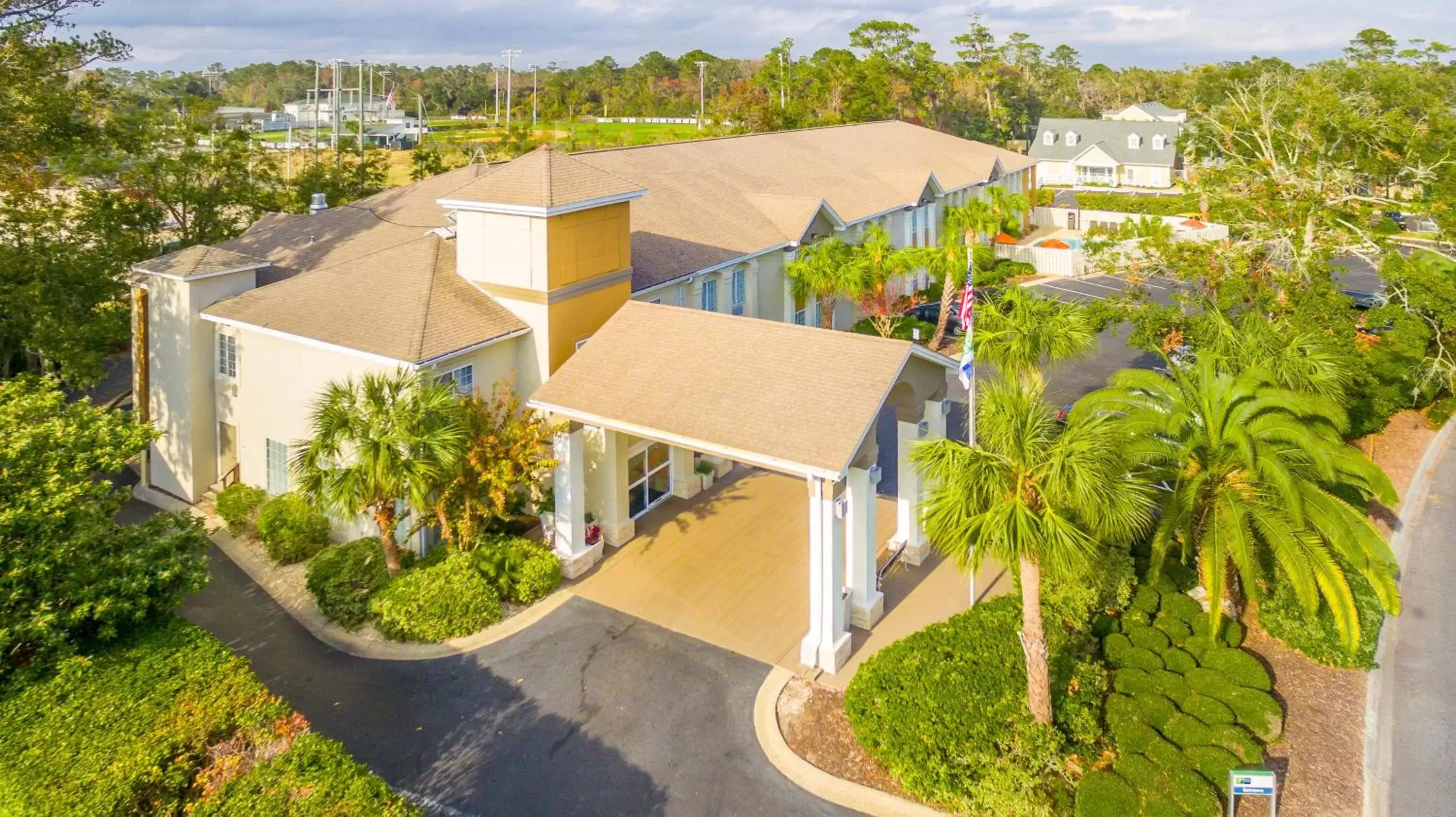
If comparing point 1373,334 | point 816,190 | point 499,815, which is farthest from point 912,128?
point 499,815

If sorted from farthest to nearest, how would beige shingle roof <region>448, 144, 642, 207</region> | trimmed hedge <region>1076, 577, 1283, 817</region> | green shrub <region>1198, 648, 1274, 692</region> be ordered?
beige shingle roof <region>448, 144, 642, 207</region>
green shrub <region>1198, 648, 1274, 692</region>
trimmed hedge <region>1076, 577, 1283, 817</region>

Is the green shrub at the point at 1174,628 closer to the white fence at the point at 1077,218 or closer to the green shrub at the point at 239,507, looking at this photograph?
the green shrub at the point at 239,507

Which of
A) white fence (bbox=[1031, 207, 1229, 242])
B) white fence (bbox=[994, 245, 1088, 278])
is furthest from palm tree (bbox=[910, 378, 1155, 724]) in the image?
Answer: white fence (bbox=[1031, 207, 1229, 242])

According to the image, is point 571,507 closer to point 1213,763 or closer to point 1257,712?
point 1213,763

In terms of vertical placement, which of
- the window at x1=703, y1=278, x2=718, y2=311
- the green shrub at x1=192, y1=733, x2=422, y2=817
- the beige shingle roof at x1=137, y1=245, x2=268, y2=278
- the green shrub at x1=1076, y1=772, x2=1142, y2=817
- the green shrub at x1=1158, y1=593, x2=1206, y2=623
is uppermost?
the beige shingle roof at x1=137, y1=245, x2=268, y2=278

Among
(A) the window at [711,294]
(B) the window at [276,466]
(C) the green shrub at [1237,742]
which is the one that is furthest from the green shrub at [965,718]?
(A) the window at [711,294]

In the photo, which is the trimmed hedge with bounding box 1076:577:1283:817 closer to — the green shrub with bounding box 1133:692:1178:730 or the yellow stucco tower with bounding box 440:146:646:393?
the green shrub with bounding box 1133:692:1178:730

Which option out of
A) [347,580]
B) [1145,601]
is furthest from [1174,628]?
[347,580]
